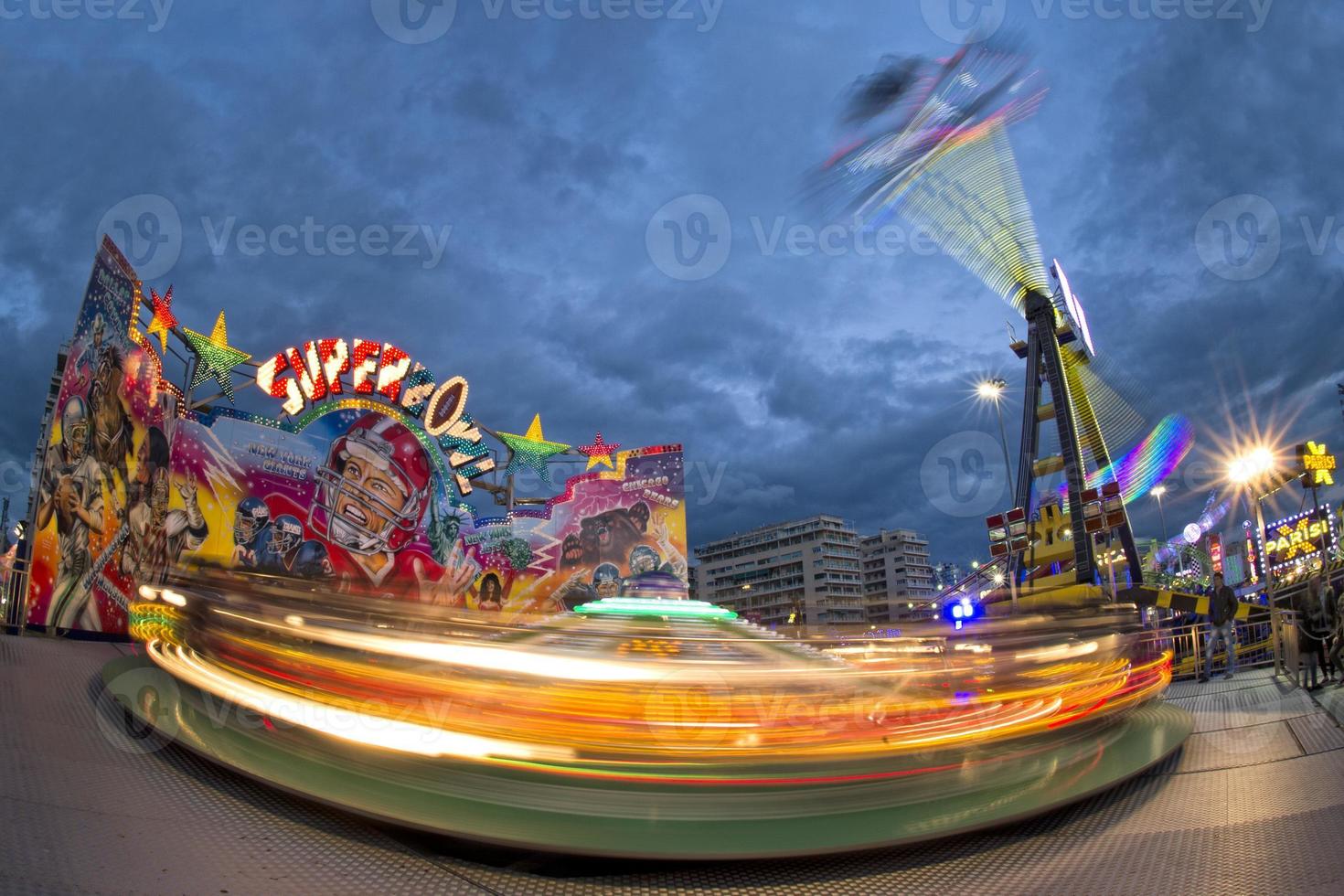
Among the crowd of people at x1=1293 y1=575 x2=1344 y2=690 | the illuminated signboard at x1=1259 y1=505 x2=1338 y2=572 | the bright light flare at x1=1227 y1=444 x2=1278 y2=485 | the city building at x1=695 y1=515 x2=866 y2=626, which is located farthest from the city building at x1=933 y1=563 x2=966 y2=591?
the crowd of people at x1=1293 y1=575 x2=1344 y2=690

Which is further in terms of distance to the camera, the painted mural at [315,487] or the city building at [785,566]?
the city building at [785,566]

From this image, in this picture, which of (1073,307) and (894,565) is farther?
(894,565)

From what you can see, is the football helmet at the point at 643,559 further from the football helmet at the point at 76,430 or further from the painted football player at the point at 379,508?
the football helmet at the point at 76,430

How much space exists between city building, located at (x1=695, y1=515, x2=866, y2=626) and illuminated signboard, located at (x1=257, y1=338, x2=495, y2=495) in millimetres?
75988

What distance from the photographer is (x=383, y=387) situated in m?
24.2

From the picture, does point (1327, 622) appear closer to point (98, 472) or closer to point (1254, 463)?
point (1254, 463)

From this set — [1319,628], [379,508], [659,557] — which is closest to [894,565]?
[659,557]

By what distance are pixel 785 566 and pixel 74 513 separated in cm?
9679

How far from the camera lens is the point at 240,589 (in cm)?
472

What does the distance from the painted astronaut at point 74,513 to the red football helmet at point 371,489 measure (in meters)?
6.21

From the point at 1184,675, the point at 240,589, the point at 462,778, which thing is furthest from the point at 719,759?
the point at 1184,675

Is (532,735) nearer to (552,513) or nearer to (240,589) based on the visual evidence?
(240,589)

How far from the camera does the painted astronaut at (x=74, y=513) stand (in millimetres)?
15680

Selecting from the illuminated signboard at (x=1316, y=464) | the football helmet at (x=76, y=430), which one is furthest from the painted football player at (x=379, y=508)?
the illuminated signboard at (x=1316, y=464)
